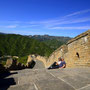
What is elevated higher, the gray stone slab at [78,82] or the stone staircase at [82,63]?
the stone staircase at [82,63]

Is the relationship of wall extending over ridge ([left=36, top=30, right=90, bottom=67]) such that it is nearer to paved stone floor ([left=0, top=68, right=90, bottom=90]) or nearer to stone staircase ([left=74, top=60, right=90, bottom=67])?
stone staircase ([left=74, top=60, right=90, bottom=67])

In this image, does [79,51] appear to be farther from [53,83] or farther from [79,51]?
[53,83]

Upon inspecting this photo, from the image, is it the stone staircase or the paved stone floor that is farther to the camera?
the stone staircase

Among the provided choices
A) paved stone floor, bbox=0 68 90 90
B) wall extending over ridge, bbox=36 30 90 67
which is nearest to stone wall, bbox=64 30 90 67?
wall extending over ridge, bbox=36 30 90 67

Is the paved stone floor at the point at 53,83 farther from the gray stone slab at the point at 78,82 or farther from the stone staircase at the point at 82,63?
the stone staircase at the point at 82,63

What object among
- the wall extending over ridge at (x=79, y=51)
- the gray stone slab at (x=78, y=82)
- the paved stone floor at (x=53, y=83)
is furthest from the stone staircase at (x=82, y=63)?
the gray stone slab at (x=78, y=82)

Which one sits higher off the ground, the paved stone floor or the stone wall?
the stone wall

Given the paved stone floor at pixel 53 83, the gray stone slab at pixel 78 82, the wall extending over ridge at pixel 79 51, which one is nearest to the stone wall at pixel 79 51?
the wall extending over ridge at pixel 79 51

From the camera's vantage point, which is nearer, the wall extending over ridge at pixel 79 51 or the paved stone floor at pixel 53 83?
the paved stone floor at pixel 53 83

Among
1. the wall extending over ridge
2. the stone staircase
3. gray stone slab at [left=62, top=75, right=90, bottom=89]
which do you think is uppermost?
the wall extending over ridge

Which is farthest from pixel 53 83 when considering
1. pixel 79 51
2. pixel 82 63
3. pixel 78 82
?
pixel 79 51

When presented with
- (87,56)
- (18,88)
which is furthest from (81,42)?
(18,88)

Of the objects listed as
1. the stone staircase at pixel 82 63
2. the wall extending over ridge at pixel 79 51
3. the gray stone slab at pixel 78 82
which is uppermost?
the wall extending over ridge at pixel 79 51

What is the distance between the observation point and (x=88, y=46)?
5348mm
